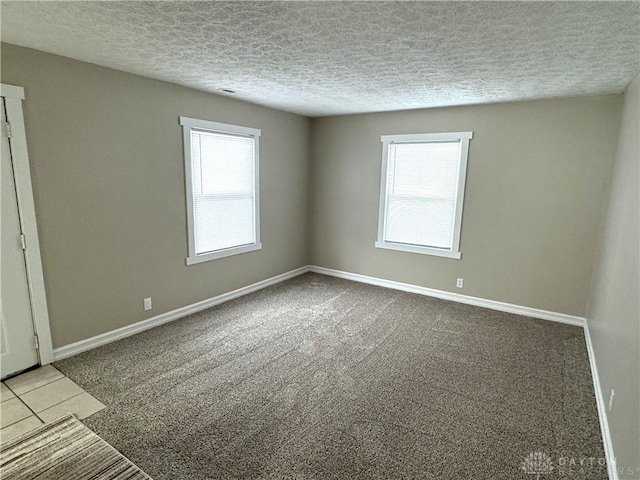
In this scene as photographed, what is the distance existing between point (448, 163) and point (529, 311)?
2.03m

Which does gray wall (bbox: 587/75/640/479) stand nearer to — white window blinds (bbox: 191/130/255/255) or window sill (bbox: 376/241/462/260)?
window sill (bbox: 376/241/462/260)

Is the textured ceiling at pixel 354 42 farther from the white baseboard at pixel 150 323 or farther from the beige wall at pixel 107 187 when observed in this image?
the white baseboard at pixel 150 323

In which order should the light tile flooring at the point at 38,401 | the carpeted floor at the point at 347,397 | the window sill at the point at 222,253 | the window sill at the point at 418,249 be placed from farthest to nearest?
the window sill at the point at 418,249 → the window sill at the point at 222,253 → the light tile flooring at the point at 38,401 → the carpeted floor at the point at 347,397

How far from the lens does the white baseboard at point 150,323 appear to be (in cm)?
298

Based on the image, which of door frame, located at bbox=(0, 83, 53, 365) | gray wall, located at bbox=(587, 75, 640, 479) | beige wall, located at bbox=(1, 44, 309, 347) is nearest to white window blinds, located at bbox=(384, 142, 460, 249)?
gray wall, located at bbox=(587, 75, 640, 479)

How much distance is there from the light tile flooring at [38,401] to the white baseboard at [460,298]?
12.0ft

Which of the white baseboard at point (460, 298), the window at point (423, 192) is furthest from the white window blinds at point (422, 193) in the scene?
the white baseboard at point (460, 298)

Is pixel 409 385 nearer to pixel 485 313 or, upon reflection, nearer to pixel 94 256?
pixel 485 313

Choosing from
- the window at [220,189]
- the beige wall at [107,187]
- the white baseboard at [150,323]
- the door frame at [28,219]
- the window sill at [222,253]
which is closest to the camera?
the door frame at [28,219]

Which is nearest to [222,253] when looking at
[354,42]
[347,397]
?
[347,397]

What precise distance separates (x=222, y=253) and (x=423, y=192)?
2.73 meters

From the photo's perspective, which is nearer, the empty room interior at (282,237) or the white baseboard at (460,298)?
the empty room interior at (282,237)

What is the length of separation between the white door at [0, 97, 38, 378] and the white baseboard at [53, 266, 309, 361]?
238mm

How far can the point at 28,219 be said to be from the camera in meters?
2.62
